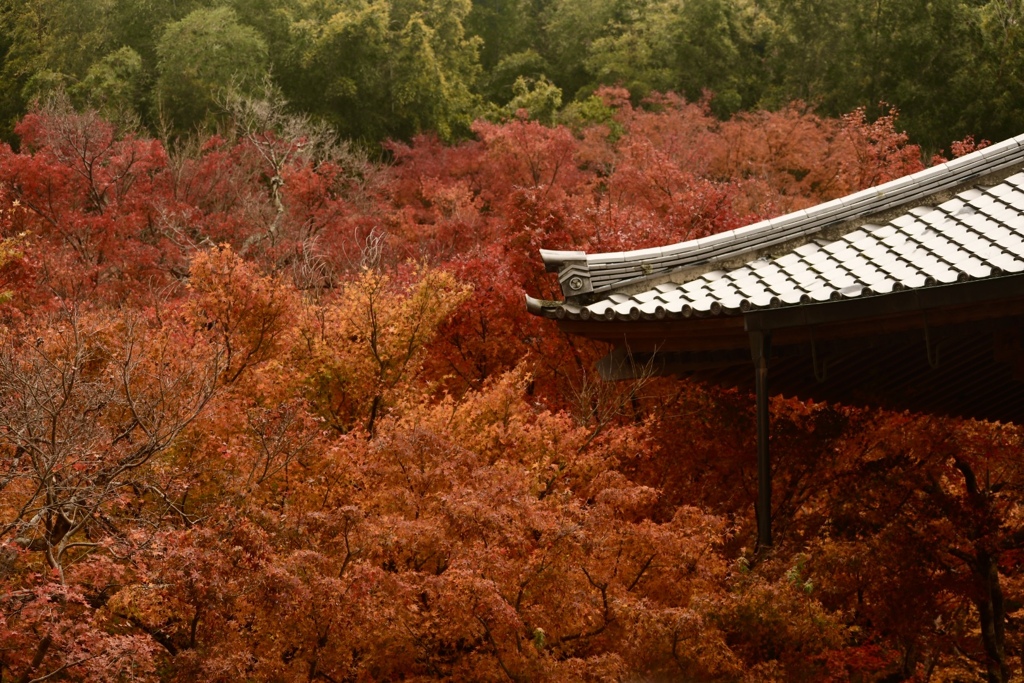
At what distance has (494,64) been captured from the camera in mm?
39344

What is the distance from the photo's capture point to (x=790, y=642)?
6.49 m

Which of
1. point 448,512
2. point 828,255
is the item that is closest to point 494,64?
point 448,512

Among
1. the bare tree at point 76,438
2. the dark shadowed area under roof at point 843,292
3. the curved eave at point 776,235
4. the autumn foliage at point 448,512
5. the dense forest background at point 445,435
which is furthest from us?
the bare tree at point 76,438

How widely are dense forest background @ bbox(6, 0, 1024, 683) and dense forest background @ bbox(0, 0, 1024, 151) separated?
0.19 metres

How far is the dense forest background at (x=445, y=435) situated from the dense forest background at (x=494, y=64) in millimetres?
193

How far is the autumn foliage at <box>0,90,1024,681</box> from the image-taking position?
23.2 ft

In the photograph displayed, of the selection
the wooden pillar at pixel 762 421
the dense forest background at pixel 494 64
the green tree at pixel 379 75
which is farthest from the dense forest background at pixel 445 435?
the green tree at pixel 379 75

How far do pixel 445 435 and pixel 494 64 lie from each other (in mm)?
30319

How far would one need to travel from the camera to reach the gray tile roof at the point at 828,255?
548 centimetres

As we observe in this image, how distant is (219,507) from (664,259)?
3.92 metres

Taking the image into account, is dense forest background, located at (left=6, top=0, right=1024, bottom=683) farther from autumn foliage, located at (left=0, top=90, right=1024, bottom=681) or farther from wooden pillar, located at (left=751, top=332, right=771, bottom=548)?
wooden pillar, located at (left=751, top=332, right=771, bottom=548)

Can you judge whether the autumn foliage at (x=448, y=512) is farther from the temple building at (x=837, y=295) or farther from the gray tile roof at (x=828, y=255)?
the gray tile roof at (x=828, y=255)

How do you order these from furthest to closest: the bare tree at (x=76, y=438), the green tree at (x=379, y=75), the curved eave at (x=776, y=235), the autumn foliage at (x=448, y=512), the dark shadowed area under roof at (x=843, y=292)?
the green tree at (x=379, y=75) < the bare tree at (x=76, y=438) < the autumn foliage at (x=448, y=512) < the curved eave at (x=776, y=235) < the dark shadowed area under roof at (x=843, y=292)

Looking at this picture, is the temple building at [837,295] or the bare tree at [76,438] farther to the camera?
the bare tree at [76,438]
